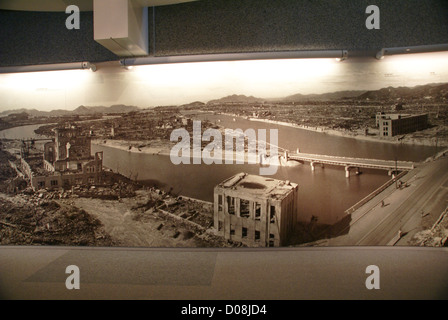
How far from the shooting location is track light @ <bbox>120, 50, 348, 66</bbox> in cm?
274

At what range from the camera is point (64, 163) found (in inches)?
118

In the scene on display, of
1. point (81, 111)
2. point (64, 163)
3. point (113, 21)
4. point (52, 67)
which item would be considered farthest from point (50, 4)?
point (64, 163)

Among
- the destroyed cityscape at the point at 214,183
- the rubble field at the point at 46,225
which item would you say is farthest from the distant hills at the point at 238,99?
the rubble field at the point at 46,225

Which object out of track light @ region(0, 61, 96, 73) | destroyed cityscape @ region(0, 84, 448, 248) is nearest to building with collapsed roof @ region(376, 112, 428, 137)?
destroyed cityscape @ region(0, 84, 448, 248)

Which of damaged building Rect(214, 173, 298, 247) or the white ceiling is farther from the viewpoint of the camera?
the white ceiling

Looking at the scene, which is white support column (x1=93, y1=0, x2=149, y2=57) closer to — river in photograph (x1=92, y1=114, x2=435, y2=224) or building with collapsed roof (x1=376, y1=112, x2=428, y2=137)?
river in photograph (x1=92, y1=114, x2=435, y2=224)

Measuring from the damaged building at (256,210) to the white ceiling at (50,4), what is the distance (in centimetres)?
199

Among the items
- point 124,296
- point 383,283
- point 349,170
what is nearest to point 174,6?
point 349,170

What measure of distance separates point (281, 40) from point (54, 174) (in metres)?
2.90

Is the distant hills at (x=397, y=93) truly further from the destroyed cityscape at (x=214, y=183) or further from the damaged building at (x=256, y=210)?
the damaged building at (x=256, y=210)

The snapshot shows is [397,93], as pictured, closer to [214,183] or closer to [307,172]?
[307,172]

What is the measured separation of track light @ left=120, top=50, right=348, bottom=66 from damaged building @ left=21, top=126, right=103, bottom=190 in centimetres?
102

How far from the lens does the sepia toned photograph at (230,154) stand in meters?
2.69

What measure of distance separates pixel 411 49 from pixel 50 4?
380 cm
